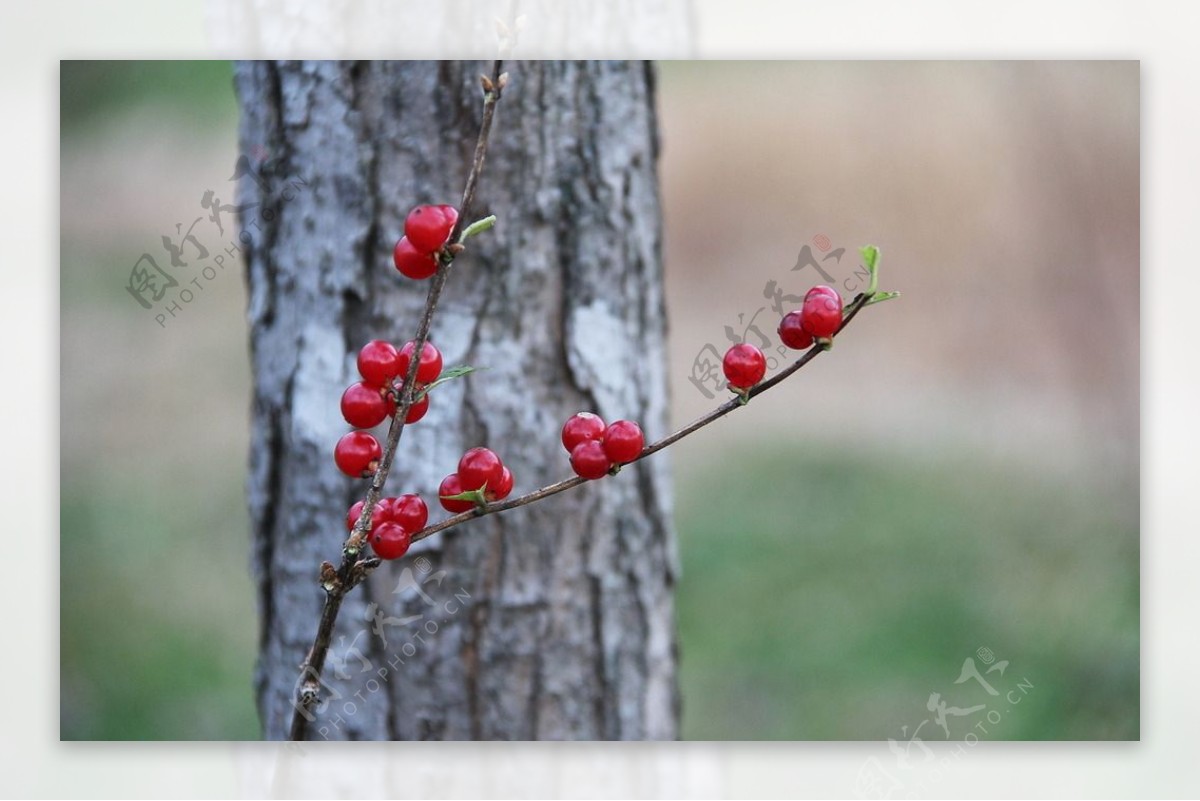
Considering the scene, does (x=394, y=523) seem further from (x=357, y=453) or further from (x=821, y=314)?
(x=821, y=314)

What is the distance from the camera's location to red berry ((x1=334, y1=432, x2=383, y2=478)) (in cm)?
74

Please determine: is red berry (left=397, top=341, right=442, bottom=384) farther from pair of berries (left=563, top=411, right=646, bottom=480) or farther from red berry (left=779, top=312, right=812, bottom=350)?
red berry (left=779, top=312, right=812, bottom=350)

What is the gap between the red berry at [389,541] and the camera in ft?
2.40

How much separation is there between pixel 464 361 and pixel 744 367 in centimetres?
45

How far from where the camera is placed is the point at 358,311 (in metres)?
1.12

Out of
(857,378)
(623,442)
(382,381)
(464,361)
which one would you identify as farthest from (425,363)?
(857,378)

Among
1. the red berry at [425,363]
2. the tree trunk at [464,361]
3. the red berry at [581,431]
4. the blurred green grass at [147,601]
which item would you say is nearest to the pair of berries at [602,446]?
the red berry at [581,431]

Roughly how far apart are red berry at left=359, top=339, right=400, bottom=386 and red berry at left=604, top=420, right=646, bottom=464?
0.15 meters

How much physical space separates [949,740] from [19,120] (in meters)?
1.24

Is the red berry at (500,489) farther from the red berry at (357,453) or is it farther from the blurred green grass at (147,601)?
the blurred green grass at (147,601)

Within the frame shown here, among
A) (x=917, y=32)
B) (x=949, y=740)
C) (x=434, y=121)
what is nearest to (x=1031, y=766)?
(x=949, y=740)

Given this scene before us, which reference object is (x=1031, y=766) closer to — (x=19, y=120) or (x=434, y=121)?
(x=434, y=121)

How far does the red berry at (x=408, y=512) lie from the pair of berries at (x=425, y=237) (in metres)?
0.16

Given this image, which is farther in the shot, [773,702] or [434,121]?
[773,702]
